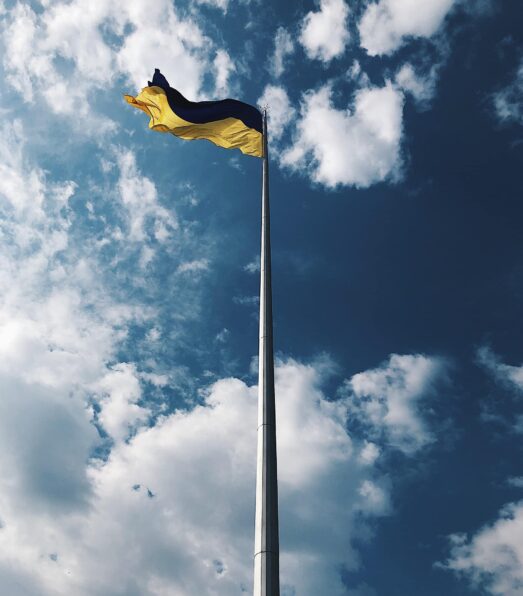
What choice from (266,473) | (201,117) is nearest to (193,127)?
(201,117)

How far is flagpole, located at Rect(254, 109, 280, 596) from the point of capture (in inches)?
400

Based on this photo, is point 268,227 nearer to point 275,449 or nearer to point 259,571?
point 275,449

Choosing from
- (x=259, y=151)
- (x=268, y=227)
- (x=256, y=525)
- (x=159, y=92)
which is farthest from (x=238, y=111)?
(x=256, y=525)

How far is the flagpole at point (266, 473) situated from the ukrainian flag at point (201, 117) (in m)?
11.0

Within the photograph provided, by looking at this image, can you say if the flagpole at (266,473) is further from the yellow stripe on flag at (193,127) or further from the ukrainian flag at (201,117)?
the ukrainian flag at (201,117)

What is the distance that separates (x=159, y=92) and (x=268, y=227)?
10865mm

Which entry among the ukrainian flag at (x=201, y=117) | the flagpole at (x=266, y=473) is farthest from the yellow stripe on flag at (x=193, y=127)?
the flagpole at (x=266, y=473)

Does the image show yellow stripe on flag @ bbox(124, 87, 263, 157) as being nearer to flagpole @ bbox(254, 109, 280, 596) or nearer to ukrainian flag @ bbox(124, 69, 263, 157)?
ukrainian flag @ bbox(124, 69, 263, 157)

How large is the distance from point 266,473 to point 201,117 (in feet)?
60.9

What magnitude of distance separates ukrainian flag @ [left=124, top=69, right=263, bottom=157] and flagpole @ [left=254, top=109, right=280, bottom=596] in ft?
36.0

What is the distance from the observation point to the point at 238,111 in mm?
24906

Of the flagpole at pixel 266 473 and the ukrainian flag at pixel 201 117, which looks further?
the ukrainian flag at pixel 201 117

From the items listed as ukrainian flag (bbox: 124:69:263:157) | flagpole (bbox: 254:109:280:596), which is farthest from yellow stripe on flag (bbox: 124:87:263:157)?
flagpole (bbox: 254:109:280:596)

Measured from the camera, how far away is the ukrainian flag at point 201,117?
2452 centimetres
